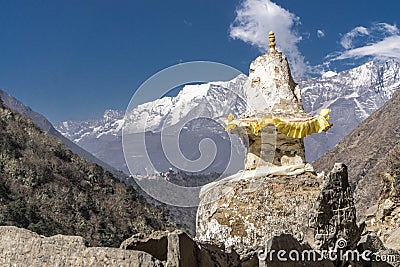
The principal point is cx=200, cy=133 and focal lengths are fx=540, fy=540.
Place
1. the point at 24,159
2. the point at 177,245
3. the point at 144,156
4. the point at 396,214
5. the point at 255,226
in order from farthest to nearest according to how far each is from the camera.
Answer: the point at 24,159 < the point at 396,214 < the point at 144,156 < the point at 255,226 < the point at 177,245

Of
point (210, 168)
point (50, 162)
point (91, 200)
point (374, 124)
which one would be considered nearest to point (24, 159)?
point (50, 162)

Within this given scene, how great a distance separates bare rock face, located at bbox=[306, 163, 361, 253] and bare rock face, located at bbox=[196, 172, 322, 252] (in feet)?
1.87

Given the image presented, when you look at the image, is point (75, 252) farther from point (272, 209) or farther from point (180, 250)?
point (272, 209)

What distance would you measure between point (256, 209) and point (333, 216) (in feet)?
3.86

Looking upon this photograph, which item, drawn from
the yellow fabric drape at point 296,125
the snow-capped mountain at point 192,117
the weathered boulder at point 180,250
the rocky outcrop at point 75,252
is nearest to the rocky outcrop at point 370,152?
the snow-capped mountain at point 192,117

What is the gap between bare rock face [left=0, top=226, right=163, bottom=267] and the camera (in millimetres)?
3271

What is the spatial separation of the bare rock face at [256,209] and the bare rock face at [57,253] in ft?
10.3

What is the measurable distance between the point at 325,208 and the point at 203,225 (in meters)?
1.80

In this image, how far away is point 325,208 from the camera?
5680 millimetres

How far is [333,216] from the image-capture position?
5.75 metres

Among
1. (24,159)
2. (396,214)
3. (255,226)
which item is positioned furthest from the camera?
(24,159)

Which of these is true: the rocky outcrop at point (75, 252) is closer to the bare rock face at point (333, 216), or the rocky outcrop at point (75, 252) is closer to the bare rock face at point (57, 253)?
the bare rock face at point (57, 253)

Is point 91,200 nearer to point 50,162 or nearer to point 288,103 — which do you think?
point 50,162

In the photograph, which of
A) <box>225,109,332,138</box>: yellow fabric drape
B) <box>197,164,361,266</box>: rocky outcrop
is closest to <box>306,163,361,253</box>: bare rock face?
<box>197,164,361,266</box>: rocky outcrop
